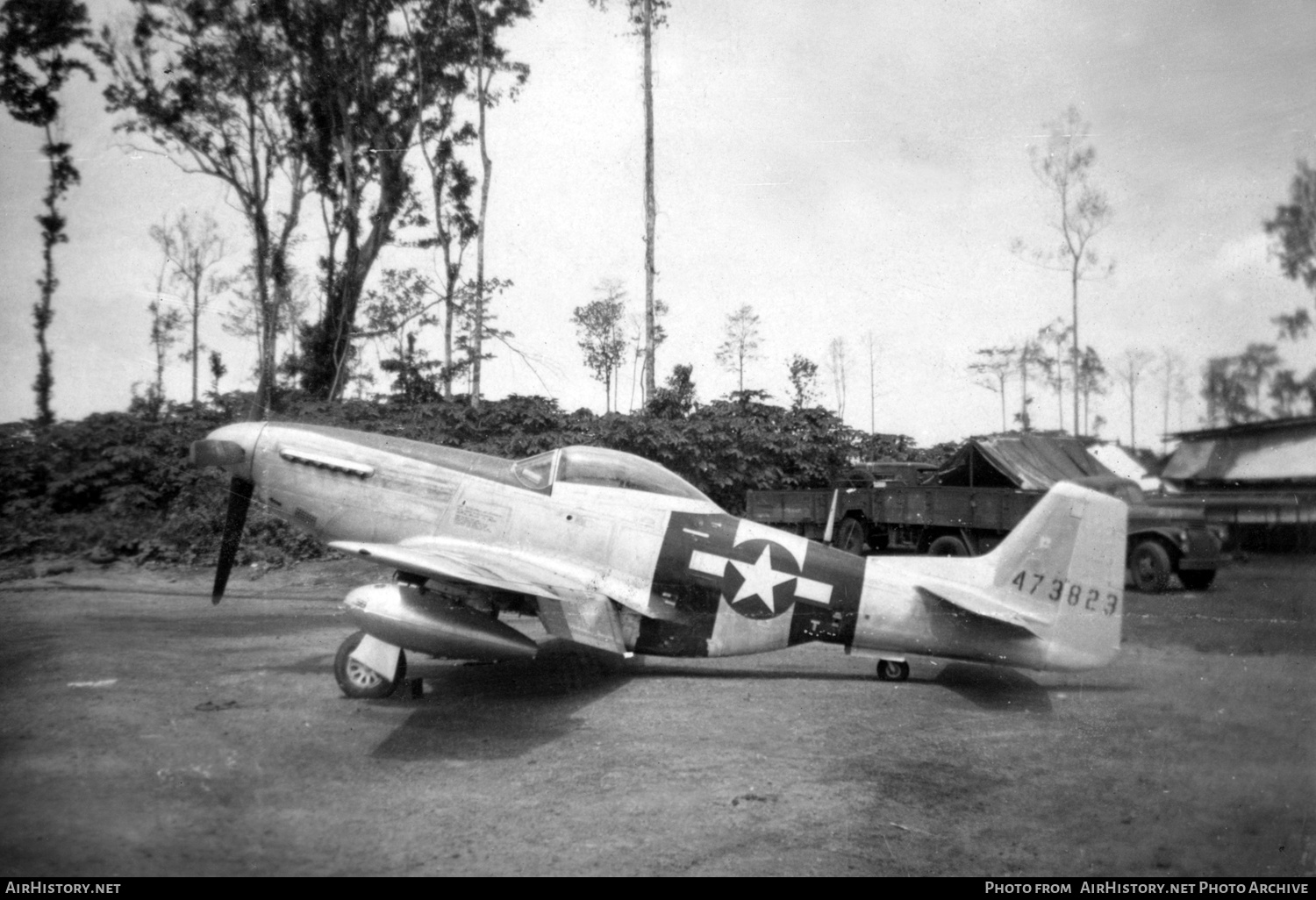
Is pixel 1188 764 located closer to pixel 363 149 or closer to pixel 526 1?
pixel 526 1

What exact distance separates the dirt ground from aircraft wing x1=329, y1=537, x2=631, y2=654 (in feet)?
1.61

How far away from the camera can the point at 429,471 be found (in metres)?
5.54

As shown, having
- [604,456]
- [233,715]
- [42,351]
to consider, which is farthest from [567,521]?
[42,351]

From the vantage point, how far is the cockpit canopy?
5512 millimetres

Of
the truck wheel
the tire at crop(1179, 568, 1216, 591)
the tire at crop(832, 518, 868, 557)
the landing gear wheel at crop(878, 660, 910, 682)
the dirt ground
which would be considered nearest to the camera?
the dirt ground

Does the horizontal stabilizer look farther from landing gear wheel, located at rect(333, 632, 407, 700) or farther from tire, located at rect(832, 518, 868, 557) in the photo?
tire, located at rect(832, 518, 868, 557)

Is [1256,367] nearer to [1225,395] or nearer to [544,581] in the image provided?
[1225,395]

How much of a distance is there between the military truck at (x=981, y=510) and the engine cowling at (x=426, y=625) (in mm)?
4229

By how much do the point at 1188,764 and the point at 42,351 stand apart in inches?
287

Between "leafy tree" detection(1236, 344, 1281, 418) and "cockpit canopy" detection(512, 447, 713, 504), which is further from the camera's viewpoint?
"cockpit canopy" detection(512, 447, 713, 504)

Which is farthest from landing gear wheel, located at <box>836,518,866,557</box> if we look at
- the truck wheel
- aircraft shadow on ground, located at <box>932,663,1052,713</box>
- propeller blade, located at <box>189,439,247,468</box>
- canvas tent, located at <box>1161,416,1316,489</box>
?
propeller blade, located at <box>189,439,247,468</box>

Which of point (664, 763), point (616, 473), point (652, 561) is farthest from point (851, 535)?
point (664, 763)

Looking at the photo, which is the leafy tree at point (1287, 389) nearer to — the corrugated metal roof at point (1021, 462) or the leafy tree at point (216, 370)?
the corrugated metal roof at point (1021, 462)

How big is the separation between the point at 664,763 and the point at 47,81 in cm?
559
